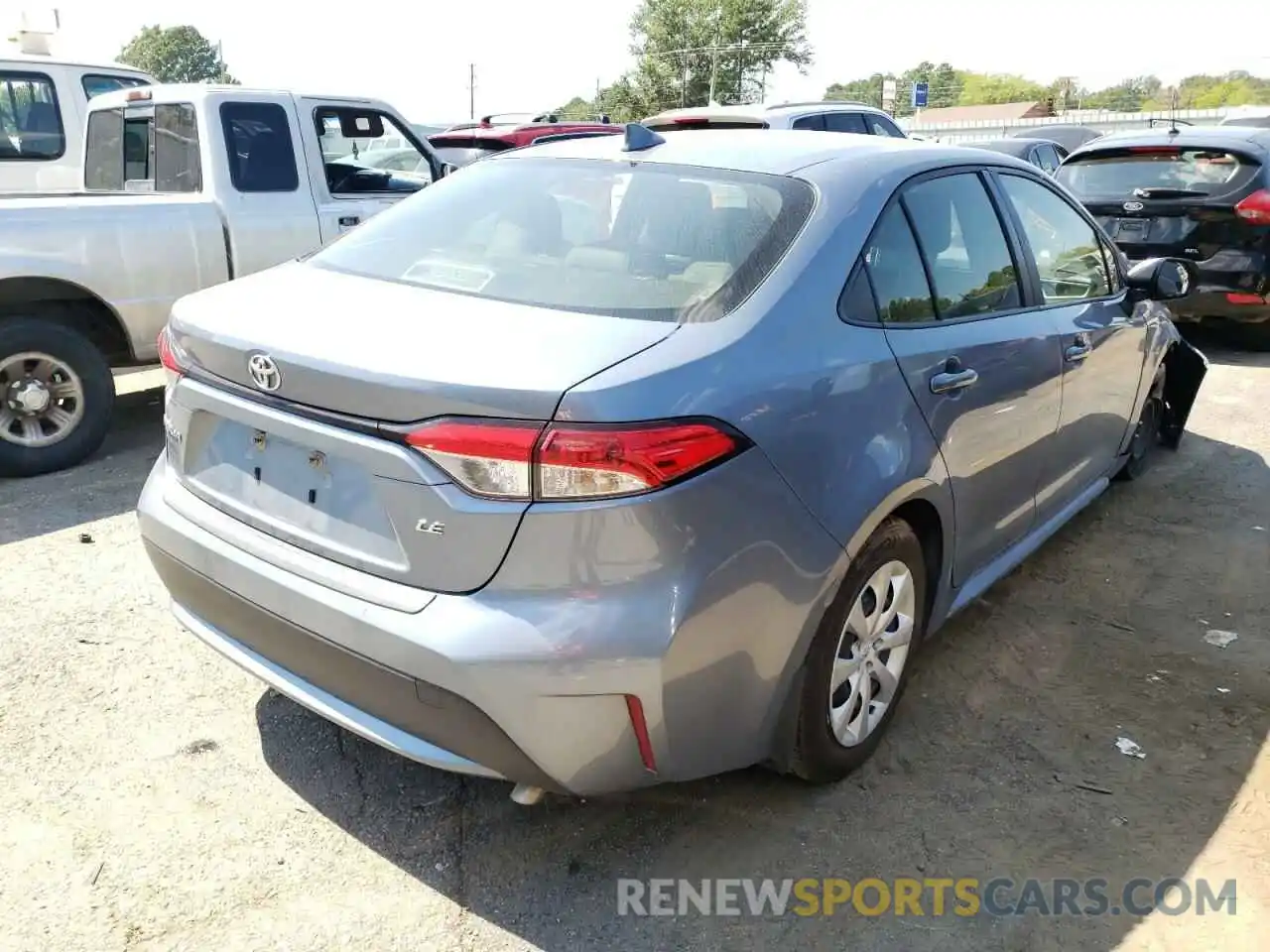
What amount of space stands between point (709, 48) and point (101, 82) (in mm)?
55020

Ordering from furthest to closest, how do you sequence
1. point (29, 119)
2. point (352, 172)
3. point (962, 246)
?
point (29, 119) < point (352, 172) < point (962, 246)

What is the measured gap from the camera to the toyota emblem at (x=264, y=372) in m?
2.35

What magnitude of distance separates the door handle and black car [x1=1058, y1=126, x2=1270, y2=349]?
17.6 feet

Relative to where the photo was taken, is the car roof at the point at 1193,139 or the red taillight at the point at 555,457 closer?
the red taillight at the point at 555,457

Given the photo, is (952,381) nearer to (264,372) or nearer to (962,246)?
(962,246)

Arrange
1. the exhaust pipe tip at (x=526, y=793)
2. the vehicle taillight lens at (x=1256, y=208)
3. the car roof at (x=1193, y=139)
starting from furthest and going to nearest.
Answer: the car roof at (x=1193, y=139) < the vehicle taillight lens at (x=1256, y=208) < the exhaust pipe tip at (x=526, y=793)

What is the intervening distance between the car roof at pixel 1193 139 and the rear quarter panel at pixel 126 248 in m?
6.51

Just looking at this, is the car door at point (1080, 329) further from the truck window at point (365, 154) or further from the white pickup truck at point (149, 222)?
the truck window at point (365, 154)

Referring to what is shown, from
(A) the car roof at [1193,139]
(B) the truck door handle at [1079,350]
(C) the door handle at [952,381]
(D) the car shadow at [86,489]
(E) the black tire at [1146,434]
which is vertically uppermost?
(A) the car roof at [1193,139]

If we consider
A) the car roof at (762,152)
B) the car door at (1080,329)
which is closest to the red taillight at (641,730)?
the car roof at (762,152)

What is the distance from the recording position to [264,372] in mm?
2375

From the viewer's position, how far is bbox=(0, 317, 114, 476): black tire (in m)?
5.20

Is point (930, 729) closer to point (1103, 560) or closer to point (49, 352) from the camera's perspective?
point (1103, 560)

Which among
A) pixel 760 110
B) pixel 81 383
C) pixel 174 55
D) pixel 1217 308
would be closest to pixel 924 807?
pixel 81 383
